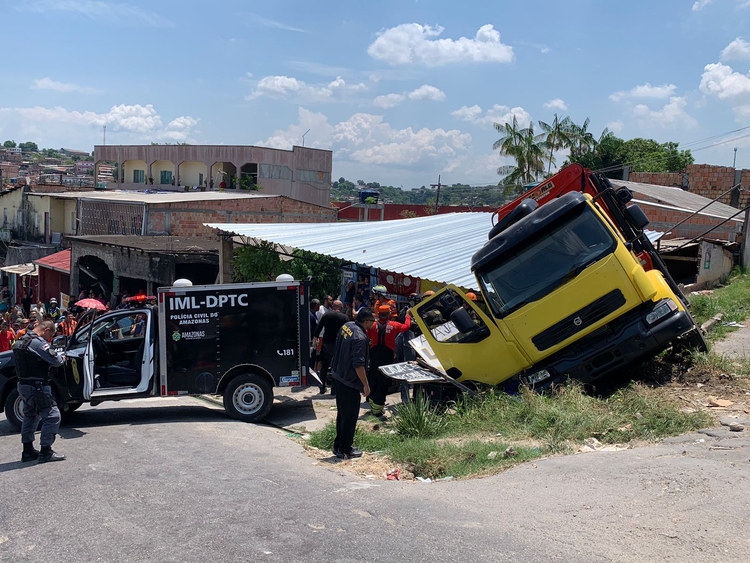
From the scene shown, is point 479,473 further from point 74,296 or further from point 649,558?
point 74,296

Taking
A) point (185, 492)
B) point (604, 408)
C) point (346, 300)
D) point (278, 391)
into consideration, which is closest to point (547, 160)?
point (346, 300)

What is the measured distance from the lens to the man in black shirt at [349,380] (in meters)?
7.85

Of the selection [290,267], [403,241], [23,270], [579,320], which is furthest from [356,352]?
[23,270]

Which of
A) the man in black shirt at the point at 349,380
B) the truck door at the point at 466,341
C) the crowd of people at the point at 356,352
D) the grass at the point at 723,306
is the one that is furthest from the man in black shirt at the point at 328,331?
the grass at the point at 723,306

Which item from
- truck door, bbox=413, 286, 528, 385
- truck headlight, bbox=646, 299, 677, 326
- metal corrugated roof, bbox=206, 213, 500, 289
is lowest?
truck door, bbox=413, 286, 528, 385

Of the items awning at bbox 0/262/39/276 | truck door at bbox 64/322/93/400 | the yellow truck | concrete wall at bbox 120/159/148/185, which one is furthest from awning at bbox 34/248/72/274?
concrete wall at bbox 120/159/148/185

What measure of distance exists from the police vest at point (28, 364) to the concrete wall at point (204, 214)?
2127cm

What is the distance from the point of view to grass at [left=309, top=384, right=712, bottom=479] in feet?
23.8

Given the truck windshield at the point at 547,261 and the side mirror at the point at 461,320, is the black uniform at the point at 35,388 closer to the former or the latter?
the side mirror at the point at 461,320

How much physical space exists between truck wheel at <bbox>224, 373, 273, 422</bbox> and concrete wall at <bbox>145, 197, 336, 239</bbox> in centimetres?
1941

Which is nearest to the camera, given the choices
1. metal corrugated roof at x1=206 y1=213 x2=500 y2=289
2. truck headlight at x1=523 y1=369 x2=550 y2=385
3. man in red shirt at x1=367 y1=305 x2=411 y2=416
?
truck headlight at x1=523 y1=369 x2=550 y2=385

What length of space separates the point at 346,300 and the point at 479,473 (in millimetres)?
12604

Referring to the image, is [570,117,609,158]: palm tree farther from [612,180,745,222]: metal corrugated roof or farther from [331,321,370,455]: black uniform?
[331,321,370,455]: black uniform

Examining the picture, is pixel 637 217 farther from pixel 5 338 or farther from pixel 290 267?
pixel 5 338
